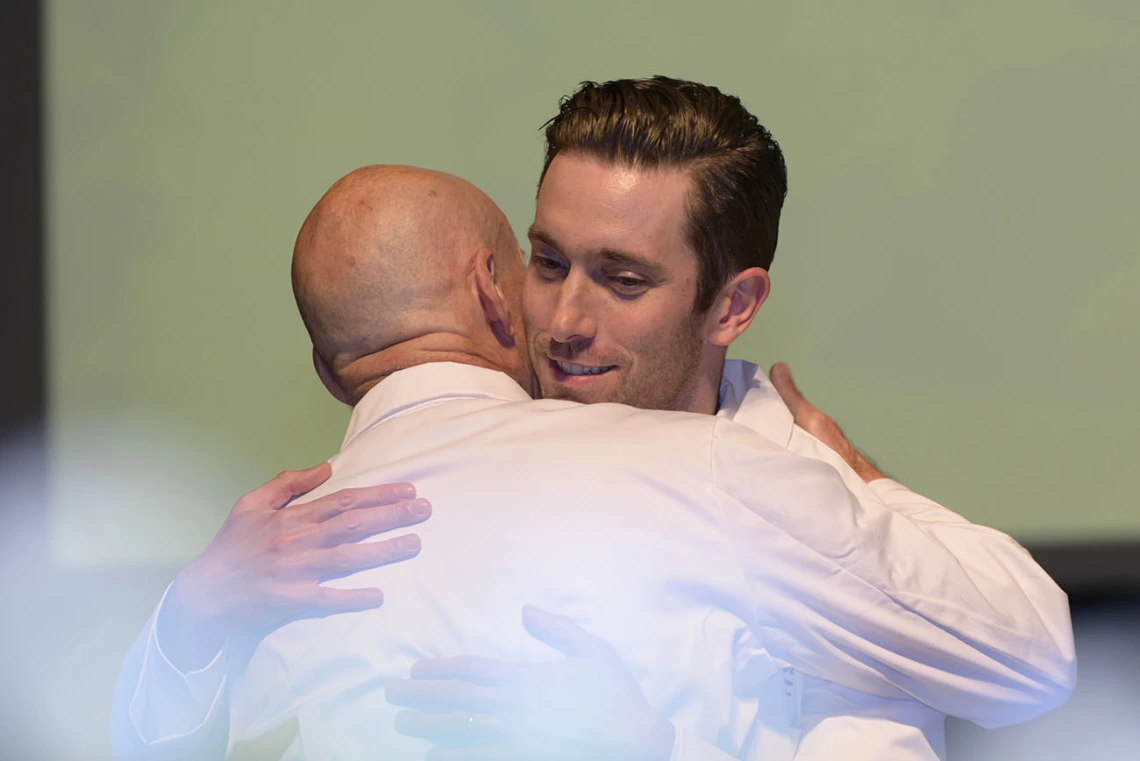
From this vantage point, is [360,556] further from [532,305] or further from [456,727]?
[532,305]

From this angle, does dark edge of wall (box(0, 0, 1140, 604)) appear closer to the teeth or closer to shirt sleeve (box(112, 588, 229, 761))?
shirt sleeve (box(112, 588, 229, 761))

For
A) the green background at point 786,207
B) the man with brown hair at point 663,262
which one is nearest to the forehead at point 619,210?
the man with brown hair at point 663,262

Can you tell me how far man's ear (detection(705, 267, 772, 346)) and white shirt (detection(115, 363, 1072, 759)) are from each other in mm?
345

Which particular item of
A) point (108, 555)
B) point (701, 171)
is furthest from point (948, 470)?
point (108, 555)

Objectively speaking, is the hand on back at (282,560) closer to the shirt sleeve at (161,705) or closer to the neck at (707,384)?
the shirt sleeve at (161,705)

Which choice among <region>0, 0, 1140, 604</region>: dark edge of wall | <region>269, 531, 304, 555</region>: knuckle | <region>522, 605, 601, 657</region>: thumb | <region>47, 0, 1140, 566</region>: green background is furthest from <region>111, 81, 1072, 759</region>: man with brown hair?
<region>0, 0, 1140, 604</region>: dark edge of wall

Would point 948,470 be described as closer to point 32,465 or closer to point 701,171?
point 701,171

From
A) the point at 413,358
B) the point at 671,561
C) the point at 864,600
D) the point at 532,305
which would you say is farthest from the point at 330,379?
the point at 864,600

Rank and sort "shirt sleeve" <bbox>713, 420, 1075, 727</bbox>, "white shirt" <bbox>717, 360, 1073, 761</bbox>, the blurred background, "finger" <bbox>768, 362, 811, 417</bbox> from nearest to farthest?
1. "shirt sleeve" <bbox>713, 420, 1075, 727</bbox>
2. "white shirt" <bbox>717, 360, 1073, 761</bbox>
3. "finger" <bbox>768, 362, 811, 417</bbox>
4. the blurred background

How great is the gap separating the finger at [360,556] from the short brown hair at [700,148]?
56 cm

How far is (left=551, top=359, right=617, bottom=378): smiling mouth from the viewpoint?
1726 millimetres

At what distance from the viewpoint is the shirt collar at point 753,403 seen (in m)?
1.77

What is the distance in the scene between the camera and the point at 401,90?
2.61 metres

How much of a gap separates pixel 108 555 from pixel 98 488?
14 cm
